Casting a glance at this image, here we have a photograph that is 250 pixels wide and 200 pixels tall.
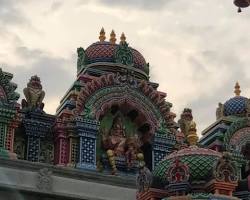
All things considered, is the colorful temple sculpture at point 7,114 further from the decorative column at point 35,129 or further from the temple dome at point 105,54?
the temple dome at point 105,54

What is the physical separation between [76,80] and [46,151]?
293cm

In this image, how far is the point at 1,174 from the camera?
19.9 meters

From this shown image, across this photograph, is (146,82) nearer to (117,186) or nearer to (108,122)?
(108,122)

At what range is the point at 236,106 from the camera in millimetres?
26562

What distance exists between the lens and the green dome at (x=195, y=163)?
12781 mm

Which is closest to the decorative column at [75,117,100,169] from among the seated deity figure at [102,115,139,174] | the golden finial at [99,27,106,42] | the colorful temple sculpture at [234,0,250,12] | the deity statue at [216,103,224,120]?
the seated deity figure at [102,115,139,174]

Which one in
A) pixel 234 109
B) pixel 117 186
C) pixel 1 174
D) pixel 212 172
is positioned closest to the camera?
pixel 212 172

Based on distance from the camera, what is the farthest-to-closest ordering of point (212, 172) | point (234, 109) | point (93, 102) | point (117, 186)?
1. point (234, 109)
2. point (93, 102)
3. point (117, 186)
4. point (212, 172)

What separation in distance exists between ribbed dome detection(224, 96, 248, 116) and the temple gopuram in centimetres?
4

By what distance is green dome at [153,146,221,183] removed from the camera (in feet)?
41.9

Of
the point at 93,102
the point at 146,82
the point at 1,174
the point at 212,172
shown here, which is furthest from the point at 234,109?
the point at 212,172

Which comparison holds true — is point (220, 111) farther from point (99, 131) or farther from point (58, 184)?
point (58, 184)

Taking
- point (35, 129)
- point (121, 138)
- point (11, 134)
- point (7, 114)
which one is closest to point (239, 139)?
point (121, 138)

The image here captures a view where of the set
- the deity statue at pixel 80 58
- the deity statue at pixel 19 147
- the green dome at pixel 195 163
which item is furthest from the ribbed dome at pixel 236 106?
the green dome at pixel 195 163
